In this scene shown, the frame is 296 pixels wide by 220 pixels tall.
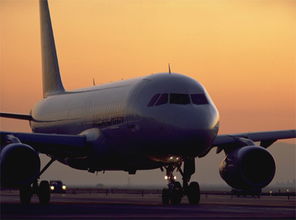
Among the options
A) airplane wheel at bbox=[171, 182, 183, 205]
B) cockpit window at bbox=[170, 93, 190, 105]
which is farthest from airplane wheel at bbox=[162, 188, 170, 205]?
cockpit window at bbox=[170, 93, 190, 105]

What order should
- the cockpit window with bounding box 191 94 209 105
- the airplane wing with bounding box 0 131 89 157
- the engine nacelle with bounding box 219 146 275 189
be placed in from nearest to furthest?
the cockpit window with bounding box 191 94 209 105 < the engine nacelle with bounding box 219 146 275 189 < the airplane wing with bounding box 0 131 89 157

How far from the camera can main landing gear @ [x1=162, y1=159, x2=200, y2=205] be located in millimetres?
34531

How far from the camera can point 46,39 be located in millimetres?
55281

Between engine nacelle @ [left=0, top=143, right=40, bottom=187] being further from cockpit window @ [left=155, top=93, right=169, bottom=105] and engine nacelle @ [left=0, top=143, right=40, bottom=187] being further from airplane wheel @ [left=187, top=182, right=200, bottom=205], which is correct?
airplane wheel @ [left=187, top=182, right=200, bottom=205]

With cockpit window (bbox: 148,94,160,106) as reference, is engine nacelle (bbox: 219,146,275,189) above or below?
below

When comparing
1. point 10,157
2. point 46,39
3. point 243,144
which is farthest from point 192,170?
point 46,39

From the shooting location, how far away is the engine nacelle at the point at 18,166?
105 ft

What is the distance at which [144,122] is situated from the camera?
34.5m

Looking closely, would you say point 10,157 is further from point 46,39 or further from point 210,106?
point 46,39

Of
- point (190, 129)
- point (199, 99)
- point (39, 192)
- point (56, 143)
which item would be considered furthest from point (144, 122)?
point (39, 192)

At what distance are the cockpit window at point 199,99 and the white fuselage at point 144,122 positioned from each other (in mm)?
53

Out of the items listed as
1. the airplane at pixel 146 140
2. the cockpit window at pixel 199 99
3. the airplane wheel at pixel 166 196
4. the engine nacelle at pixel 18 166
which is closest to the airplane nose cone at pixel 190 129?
the airplane at pixel 146 140

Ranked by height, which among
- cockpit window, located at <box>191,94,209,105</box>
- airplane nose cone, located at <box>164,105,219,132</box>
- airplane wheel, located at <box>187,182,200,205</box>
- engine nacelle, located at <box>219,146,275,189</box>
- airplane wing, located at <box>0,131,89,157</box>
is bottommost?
airplane wheel, located at <box>187,182,200,205</box>

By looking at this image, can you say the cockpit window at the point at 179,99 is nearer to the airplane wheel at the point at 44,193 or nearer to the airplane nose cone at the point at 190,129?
the airplane nose cone at the point at 190,129
